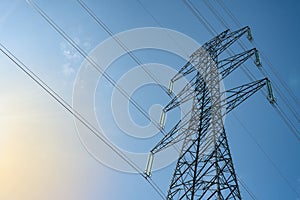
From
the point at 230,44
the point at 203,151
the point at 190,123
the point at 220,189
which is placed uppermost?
the point at 230,44

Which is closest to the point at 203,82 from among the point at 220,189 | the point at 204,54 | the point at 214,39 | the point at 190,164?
the point at 204,54

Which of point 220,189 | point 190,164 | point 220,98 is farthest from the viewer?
point 220,98

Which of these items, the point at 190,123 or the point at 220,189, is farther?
the point at 190,123

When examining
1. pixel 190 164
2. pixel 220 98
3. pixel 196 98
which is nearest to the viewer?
pixel 190 164

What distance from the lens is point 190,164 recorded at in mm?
9906

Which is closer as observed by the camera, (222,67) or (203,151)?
(203,151)

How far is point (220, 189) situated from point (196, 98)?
4.64m

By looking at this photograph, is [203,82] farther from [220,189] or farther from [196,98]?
[220,189]

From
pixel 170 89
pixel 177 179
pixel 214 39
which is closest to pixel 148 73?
pixel 170 89

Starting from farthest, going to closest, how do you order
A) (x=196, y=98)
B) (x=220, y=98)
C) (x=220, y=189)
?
(x=196, y=98) → (x=220, y=98) → (x=220, y=189)

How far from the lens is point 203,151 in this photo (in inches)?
392

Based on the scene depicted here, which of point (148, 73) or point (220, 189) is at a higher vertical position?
point (148, 73)

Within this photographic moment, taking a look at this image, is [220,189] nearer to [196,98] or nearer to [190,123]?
[190,123]

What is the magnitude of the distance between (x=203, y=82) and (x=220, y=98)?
1.53 m
